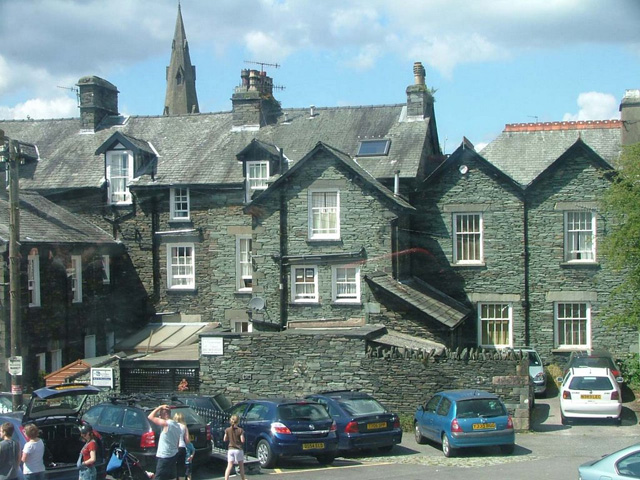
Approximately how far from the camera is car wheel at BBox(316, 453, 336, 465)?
62.6 ft

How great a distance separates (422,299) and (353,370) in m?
5.41

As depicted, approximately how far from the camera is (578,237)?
1229 inches

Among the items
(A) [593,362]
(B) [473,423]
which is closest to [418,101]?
(A) [593,362]

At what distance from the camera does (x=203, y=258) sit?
34.1m

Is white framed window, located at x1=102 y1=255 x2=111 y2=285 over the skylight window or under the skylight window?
under

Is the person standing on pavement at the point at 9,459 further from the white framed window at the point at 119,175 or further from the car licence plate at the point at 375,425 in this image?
the white framed window at the point at 119,175

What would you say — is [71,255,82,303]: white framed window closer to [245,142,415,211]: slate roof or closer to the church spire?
[245,142,415,211]: slate roof

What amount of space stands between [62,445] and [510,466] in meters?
9.54

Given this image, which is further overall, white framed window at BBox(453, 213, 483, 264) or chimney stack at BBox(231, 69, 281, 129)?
chimney stack at BBox(231, 69, 281, 129)

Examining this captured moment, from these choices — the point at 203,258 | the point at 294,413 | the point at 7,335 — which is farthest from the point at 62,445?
the point at 203,258

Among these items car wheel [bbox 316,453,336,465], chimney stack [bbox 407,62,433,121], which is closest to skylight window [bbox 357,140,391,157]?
chimney stack [bbox 407,62,433,121]

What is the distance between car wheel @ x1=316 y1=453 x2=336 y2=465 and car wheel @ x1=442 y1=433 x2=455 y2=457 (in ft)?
8.73

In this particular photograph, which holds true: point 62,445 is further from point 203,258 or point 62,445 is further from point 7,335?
point 203,258

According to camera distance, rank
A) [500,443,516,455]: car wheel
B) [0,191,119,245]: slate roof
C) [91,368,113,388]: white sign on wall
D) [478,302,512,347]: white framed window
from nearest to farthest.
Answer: [500,443,516,455]: car wheel, [91,368,113,388]: white sign on wall, [0,191,119,245]: slate roof, [478,302,512,347]: white framed window
